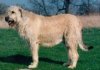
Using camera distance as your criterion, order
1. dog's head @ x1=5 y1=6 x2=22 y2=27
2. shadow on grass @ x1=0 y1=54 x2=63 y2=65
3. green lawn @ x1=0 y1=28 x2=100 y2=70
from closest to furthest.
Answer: dog's head @ x1=5 y1=6 x2=22 y2=27
green lawn @ x1=0 y1=28 x2=100 y2=70
shadow on grass @ x1=0 y1=54 x2=63 y2=65

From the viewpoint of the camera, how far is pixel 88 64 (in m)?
12.0

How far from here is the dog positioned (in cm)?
1158

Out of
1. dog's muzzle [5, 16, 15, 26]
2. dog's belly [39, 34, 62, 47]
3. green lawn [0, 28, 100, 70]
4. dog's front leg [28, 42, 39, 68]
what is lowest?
green lawn [0, 28, 100, 70]

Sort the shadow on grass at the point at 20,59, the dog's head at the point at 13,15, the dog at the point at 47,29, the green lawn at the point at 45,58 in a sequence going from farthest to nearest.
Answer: the shadow on grass at the point at 20,59 → the green lawn at the point at 45,58 → the dog at the point at 47,29 → the dog's head at the point at 13,15

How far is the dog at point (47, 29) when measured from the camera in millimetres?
11578

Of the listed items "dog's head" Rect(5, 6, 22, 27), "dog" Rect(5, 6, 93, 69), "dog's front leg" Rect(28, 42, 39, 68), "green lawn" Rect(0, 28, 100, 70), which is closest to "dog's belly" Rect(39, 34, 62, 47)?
"dog" Rect(5, 6, 93, 69)

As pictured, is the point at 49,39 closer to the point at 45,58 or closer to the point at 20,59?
the point at 45,58

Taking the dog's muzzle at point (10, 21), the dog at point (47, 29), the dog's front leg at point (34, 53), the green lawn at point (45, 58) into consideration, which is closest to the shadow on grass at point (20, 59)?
the green lawn at point (45, 58)

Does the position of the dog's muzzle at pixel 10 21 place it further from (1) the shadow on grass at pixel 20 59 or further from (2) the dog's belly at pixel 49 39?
(1) the shadow on grass at pixel 20 59

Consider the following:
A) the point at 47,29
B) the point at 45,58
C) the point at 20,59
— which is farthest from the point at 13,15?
the point at 45,58

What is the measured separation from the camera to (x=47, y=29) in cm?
1173

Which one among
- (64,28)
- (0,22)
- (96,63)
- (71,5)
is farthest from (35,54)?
(71,5)

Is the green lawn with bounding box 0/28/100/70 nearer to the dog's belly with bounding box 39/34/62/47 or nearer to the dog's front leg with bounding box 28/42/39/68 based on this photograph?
the dog's front leg with bounding box 28/42/39/68

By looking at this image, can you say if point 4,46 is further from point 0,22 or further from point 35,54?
point 0,22
